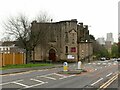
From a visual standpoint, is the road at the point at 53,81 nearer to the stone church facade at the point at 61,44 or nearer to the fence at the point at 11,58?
the fence at the point at 11,58

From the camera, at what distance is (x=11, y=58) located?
191ft

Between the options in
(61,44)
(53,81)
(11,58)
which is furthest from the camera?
(61,44)

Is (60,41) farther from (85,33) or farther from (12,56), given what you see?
(12,56)

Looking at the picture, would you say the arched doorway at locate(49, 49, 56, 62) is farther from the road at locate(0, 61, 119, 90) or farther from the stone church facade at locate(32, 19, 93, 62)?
the road at locate(0, 61, 119, 90)

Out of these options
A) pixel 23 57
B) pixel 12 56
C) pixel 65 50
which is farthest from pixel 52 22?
pixel 12 56

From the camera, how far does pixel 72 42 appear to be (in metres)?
93.3

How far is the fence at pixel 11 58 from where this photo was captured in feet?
172

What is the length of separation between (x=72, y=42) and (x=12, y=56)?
121 ft

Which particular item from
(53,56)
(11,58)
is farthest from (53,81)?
(53,56)

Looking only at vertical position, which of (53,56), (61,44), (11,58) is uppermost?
(61,44)

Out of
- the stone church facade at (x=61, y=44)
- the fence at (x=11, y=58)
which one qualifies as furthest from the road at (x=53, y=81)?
the stone church facade at (x=61, y=44)

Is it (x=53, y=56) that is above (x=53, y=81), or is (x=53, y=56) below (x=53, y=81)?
above

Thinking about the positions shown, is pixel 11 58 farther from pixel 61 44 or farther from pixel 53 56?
pixel 61 44

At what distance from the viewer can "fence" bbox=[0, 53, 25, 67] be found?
52562 mm
